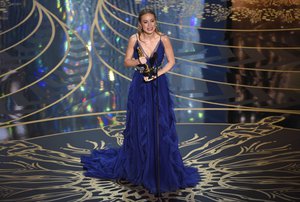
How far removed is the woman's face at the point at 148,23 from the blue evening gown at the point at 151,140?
0.14 meters

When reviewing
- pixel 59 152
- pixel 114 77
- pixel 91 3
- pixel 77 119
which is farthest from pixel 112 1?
pixel 59 152

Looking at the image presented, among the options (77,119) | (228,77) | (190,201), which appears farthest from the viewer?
(228,77)

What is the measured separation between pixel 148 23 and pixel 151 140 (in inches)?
32.7

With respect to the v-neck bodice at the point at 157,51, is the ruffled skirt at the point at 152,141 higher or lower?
lower

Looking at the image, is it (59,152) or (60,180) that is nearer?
(60,180)

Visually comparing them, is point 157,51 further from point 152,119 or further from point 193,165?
point 193,165

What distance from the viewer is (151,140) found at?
16.2 feet

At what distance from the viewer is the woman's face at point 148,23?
4.80 metres

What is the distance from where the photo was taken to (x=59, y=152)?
588 cm

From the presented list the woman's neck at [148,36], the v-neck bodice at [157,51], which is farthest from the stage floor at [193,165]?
the woman's neck at [148,36]

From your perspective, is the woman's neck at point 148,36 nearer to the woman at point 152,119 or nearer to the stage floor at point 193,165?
the woman at point 152,119

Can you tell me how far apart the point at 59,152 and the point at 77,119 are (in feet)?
2.95

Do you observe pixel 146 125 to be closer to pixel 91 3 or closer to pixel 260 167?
pixel 260 167

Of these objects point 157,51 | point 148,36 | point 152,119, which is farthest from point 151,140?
point 148,36
